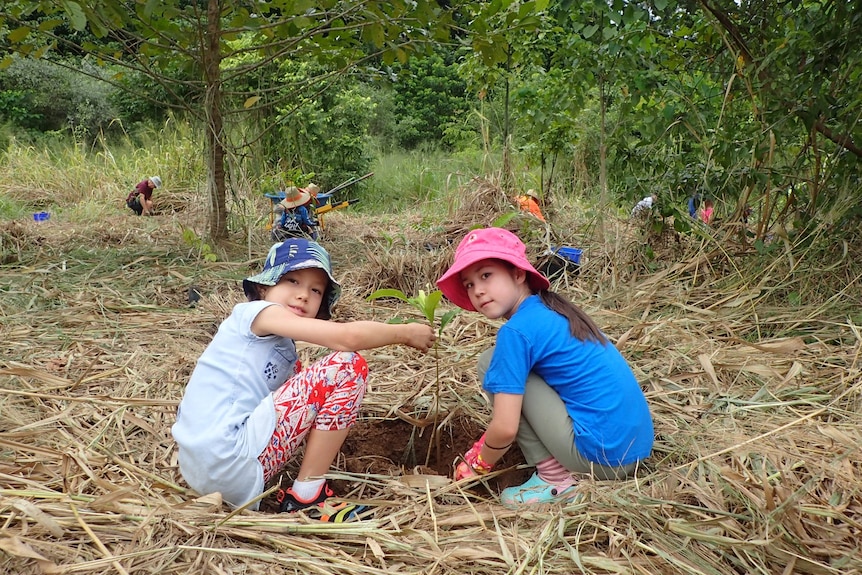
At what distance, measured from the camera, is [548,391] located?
75.2 inches

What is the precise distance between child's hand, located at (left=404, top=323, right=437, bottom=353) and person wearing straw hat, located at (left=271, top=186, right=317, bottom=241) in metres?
3.23

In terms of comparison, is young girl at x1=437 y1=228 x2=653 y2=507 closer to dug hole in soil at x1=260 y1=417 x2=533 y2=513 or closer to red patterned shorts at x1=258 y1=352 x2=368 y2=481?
dug hole in soil at x1=260 y1=417 x2=533 y2=513

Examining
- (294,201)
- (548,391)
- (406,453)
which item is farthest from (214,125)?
(548,391)

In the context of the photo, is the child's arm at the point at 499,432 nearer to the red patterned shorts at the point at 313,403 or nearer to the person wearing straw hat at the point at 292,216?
the red patterned shorts at the point at 313,403

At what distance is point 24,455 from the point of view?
1930mm

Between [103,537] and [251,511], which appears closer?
[103,537]

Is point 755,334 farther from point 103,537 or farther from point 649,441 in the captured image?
point 103,537

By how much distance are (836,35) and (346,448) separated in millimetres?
2700

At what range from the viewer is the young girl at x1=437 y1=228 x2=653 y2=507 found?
6.03 ft

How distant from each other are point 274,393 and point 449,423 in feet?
2.11

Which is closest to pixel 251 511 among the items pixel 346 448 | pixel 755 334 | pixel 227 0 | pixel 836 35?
pixel 346 448

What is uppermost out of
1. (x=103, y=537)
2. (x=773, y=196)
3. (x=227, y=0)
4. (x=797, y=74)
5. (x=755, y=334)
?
(x=227, y=0)

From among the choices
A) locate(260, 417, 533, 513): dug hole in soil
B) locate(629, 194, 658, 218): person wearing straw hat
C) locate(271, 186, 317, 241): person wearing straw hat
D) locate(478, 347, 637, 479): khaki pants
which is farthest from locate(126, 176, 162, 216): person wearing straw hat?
locate(478, 347, 637, 479): khaki pants

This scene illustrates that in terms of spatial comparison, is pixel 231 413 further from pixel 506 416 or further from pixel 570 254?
pixel 570 254
